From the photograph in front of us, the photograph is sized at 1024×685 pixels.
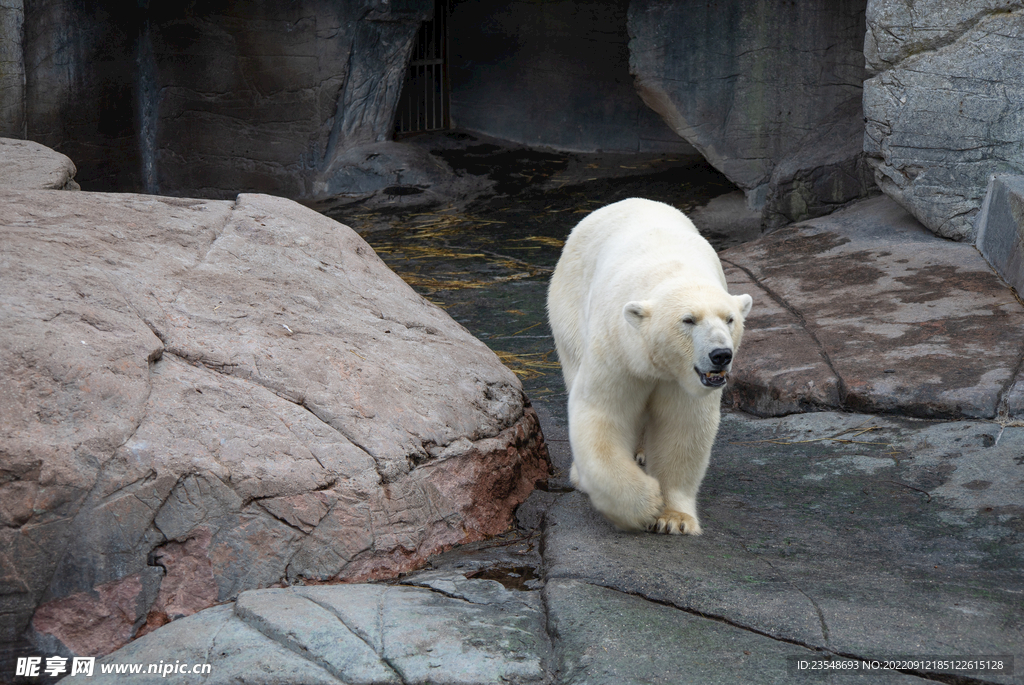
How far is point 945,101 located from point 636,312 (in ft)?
13.9

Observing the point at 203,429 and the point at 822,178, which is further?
the point at 822,178

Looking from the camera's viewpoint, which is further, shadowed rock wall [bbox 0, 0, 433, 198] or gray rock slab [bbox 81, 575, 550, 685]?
shadowed rock wall [bbox 0, 0, 433, 198]

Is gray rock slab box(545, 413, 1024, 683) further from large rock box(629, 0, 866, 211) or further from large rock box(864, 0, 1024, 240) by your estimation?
large rock box(629, 0, 866, 211)

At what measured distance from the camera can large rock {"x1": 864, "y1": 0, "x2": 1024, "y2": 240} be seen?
18.9ft

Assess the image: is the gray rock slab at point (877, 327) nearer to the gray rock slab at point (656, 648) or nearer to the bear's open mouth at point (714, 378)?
the bear's open mouth at point (714, 378)

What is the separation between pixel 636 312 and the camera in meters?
2.78

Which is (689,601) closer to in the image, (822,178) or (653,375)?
(653,375)

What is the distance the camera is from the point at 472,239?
827 centimetres

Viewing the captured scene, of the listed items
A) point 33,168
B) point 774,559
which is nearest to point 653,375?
point 774,559

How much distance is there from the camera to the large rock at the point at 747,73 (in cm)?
802

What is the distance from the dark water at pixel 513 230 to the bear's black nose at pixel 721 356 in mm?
2110

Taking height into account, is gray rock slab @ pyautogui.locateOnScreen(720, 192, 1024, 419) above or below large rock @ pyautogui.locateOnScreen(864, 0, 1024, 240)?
below

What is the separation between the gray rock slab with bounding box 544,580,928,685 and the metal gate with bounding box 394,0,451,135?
10.3 meters

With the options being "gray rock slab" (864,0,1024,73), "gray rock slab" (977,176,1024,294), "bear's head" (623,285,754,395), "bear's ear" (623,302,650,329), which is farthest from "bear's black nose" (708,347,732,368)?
"gray rock slab" (864,0,1024,73)
